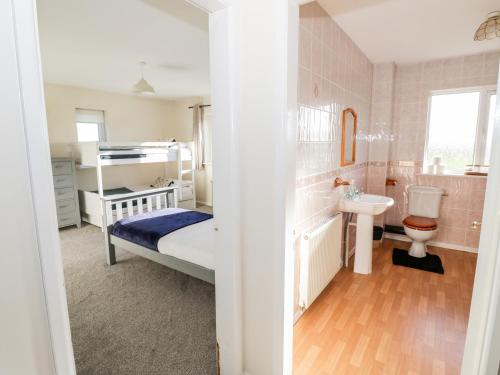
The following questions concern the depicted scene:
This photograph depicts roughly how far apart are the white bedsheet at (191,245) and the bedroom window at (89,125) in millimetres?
3526

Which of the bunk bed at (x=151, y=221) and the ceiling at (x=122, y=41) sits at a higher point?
the ceiling at (x=122, y=41)

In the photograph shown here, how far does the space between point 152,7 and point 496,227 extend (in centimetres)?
245

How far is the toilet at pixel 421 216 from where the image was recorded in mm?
3121

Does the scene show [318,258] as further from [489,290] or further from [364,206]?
[489,290]

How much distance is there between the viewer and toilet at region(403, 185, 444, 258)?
3121 millimetres

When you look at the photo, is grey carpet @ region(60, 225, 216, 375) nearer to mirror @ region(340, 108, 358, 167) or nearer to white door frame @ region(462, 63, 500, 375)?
white door frame @ region(462, 63, 500, 375)

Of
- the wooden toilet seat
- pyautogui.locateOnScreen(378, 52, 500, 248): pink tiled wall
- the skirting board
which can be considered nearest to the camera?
the wooden toilet seat

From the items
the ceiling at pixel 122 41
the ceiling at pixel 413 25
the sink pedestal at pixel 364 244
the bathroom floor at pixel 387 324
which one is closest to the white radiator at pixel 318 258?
the bathroom floor at pixel 387 324

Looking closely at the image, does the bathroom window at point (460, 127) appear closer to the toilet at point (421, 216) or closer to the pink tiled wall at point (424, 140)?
the pink tiled wall at point (424, 140)

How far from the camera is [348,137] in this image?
2906 millimetres

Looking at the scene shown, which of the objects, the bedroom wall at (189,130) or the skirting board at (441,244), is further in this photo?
the bedroom wall at (189,130)

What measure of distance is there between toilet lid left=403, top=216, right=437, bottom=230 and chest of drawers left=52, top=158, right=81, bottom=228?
4842mm

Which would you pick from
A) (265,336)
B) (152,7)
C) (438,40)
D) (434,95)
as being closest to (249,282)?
(265,336)

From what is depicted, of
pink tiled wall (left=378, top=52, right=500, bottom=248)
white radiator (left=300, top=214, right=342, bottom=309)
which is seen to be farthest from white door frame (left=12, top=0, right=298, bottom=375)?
pink tiled wall (left=378, top=52, right=500, bottom=248)
